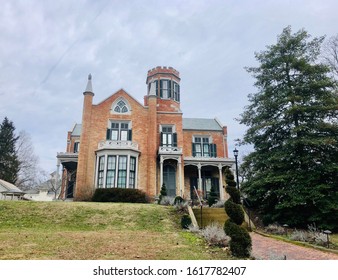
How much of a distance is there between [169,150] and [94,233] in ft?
49.9

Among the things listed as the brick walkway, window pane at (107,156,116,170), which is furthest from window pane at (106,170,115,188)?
the brick walkway

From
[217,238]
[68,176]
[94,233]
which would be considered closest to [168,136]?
[68,176]

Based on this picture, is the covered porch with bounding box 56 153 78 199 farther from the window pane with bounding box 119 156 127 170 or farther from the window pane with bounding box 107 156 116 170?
the window pane with bounding box 119 156 127 170

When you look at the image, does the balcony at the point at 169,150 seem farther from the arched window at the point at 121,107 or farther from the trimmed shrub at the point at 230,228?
the trimmed shrub at the point at 230,228

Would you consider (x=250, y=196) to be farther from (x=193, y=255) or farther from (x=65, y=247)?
(x=65, y=247)

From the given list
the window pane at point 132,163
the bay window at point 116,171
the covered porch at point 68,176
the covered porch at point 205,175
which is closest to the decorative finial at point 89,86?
the covered porch at point 68,176

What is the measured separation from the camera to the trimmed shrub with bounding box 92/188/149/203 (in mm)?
20953

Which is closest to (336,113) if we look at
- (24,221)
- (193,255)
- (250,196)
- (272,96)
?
(272,96)

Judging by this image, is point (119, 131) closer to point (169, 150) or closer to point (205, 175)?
point (169, 150)

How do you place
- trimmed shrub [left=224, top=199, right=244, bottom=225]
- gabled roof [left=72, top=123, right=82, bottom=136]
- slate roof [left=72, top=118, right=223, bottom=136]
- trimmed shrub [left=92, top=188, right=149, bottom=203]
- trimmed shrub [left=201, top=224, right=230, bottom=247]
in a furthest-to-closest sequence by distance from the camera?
slate roof [left=72, top=118, right=223, bottom=136] < gabled roof [left=72, top=123, right=82, bottom=136] < trimmed shrub [left=92, top=188, right=149, bottom=203] < trimmed shrub [left=201, top=224, right=230, bottom=247] < trimmed shrub [left=224, top=199, right=244, bottom=225]

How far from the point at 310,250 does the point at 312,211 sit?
6.07 m

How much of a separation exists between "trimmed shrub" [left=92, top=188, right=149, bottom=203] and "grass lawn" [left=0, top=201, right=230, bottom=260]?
4.56 m

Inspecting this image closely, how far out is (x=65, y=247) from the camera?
25.8 feet

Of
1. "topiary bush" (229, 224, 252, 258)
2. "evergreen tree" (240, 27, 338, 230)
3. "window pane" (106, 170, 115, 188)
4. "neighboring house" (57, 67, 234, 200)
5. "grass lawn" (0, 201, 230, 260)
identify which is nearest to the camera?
"grass lawn" (0, 201, 230, 260)
